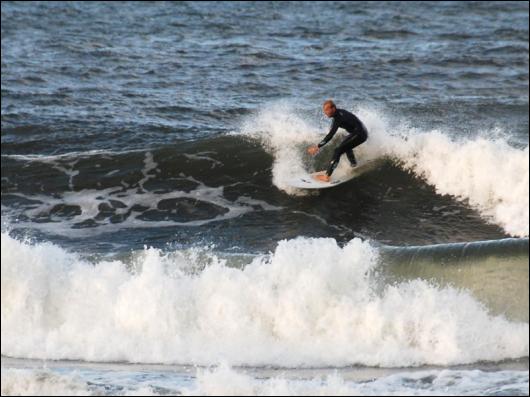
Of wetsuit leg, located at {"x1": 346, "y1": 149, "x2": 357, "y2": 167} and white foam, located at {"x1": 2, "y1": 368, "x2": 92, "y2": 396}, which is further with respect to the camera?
wetsuit leg, located at {"x1": 346, "y1": 149, "x2": 357, "y2": 167}

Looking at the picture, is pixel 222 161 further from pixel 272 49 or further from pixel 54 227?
pixel 272 49

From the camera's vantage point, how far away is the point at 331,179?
17125 millimetres

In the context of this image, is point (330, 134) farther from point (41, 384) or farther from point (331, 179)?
point (41, 384)

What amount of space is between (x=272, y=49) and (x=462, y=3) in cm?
1256

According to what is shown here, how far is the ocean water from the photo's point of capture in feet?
33.4

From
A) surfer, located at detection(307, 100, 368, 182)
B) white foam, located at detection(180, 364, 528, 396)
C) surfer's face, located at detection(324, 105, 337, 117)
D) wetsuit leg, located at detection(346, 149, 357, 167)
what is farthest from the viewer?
wetsuit leg, located at detection(346, 149, 357, 167)

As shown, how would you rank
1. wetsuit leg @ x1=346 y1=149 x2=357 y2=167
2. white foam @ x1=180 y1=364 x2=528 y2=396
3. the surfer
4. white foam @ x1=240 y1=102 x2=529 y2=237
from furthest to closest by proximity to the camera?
1. wetsuit leg @ x1=346 y1=149 x2=357 y2=167
2. the surfer
3. white foam @ x1=240 y1=102 x2=529 y2=237
4. white foam @ x1=180 y1=364 x2=528 y2=396

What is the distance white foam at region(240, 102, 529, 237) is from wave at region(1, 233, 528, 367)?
4806 millimetres

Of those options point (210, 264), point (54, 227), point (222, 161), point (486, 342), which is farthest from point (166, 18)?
point (486, 342)

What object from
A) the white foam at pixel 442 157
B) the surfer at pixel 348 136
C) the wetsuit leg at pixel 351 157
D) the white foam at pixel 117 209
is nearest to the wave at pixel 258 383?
the white foam at pixel 442 157

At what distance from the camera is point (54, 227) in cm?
1617

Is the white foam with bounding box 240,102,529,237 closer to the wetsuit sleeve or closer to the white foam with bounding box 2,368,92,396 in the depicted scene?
the wetsuit sleeve

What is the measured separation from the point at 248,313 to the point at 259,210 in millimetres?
5631

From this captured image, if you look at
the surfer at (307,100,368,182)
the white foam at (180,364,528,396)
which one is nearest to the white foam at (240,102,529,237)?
the surfer at (307,100,368,182)
